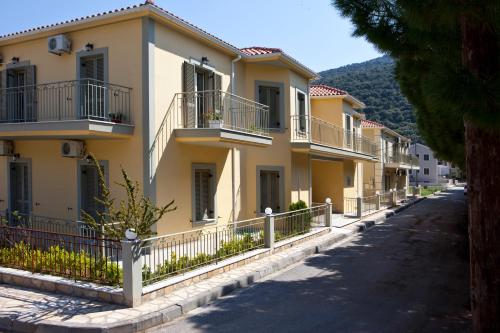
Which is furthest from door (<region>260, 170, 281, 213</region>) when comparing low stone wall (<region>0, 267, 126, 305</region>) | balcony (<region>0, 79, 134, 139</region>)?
low stone wall (<region>0, 267, 126, 305</region>)

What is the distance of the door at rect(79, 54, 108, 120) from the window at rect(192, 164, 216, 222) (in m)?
3.13

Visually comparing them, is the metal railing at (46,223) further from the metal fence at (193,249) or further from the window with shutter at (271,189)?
the window with shutter at (271,189)

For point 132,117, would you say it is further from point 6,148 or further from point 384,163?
point 384,163

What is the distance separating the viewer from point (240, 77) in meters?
15.2

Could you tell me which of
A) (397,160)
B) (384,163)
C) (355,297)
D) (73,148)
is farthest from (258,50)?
(397,160)

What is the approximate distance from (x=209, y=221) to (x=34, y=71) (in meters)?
7.00

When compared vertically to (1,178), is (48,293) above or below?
below

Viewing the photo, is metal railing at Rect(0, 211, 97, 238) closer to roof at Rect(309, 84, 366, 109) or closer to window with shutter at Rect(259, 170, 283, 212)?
window with shutter at Rect(259, 170, 283, 212)

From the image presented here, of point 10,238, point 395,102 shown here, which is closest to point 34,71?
point 10,238

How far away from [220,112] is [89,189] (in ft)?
14.5

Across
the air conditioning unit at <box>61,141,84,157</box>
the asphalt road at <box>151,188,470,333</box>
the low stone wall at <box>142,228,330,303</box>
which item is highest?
the air conditioning unit at <box>61,141,84,157</box>

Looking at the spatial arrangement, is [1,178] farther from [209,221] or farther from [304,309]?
[304,309]

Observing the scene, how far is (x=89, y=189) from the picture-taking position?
12.2m

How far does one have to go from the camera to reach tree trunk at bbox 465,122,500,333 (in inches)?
199
